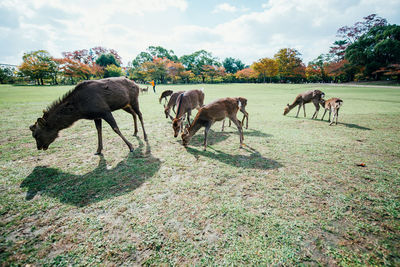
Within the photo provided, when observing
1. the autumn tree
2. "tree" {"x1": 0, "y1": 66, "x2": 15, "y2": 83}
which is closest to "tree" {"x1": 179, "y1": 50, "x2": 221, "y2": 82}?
the autumn tree

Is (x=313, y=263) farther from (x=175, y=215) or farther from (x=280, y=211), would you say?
(x=175, y=215)

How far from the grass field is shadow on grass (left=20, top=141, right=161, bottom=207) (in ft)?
0.07

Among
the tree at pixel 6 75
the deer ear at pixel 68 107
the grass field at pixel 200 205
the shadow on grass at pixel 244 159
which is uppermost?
the tree at pixel 6 75

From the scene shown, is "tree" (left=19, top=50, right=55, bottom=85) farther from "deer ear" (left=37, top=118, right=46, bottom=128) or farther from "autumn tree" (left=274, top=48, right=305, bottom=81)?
"autumn tree" (left=274, top=48, right=305, bottom=81)

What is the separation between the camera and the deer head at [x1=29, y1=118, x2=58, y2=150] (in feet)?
13.9

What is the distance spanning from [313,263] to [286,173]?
6.87 ft

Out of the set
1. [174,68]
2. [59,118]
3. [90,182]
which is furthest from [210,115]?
[174,68]

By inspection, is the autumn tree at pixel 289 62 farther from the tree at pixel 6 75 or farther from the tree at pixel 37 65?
the tree at pixel 6 75

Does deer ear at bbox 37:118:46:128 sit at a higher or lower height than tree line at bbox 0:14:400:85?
lower

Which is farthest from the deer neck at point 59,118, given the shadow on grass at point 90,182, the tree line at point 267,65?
the tree line at point 267,65

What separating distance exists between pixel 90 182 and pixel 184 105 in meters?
4.51

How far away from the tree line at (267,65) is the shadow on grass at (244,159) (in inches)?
2008

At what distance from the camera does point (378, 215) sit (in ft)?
8.41

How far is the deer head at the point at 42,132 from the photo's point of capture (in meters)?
4.23
